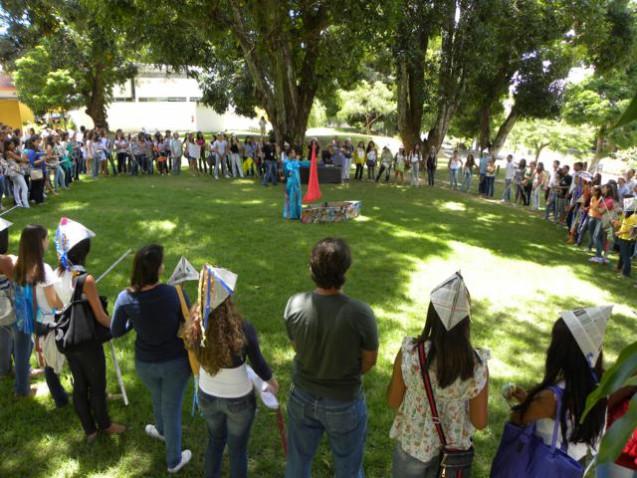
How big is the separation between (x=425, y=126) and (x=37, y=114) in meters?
29.2

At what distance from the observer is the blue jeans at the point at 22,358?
13.8 feet

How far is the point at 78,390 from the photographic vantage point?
Result: 3.68 m

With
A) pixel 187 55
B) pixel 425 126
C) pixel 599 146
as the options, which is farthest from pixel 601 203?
pixel 425 126

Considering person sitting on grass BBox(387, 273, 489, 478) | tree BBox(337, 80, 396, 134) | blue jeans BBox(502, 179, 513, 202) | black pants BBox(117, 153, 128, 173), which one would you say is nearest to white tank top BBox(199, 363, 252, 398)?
person sitting on grass BBox(387, 273, 489, 478)

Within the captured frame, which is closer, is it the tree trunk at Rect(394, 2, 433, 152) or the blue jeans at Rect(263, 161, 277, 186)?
the blue jeans at Rect(263, 161, 277, 186)

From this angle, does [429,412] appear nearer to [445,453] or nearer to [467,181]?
[445,453]

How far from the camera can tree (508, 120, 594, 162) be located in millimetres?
36062

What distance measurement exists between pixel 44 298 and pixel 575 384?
3673 mm

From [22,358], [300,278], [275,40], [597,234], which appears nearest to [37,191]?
[300,278]

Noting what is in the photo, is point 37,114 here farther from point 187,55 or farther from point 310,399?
point 310,399

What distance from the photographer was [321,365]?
2701 millimetres

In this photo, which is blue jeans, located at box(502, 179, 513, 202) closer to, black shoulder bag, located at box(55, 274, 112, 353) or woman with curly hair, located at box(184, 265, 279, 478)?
woman with curly hair, located at box(184, 265, 279, 478)

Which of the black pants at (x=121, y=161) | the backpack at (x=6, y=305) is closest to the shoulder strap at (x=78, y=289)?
the backpack at (x=6, y=305)

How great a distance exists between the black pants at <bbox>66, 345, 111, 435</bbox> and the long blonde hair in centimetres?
118
